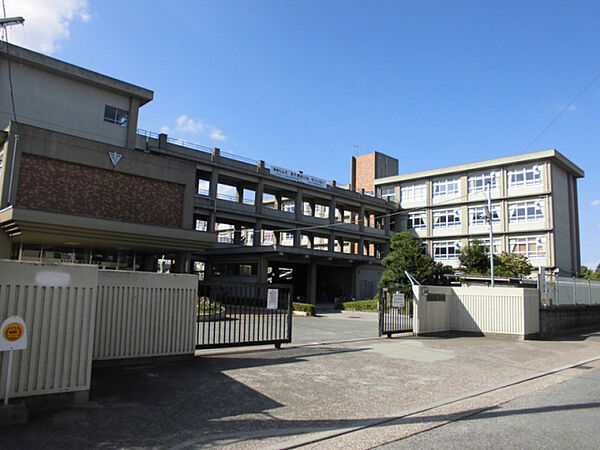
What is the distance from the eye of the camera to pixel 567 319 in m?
19.7

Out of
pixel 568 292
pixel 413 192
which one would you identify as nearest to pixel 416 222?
pixel 413 192

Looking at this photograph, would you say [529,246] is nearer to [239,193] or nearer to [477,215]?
[477,215]

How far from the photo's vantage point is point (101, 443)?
15.2 feet

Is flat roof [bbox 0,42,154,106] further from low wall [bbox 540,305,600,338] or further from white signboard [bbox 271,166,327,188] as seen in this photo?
low wall [bbox 540,305,600,338]

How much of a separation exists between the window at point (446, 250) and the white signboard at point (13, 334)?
50.6m

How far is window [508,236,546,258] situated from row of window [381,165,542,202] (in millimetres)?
5857

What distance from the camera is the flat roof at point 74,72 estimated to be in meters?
26.6

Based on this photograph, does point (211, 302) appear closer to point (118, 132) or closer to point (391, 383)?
point (391, 383)

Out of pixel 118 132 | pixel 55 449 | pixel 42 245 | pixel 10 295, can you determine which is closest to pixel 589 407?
pixel 55 449

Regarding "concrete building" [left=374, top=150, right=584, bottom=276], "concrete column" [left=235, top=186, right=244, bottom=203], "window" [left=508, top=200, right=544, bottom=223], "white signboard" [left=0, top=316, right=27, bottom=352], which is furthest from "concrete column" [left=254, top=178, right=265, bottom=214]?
"white signboard" [left=0, top=316, right=27, bottom=352]

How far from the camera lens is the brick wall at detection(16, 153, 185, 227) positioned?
1973 cm

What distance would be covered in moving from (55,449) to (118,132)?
29.5 meters

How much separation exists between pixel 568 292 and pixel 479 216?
3033 cm

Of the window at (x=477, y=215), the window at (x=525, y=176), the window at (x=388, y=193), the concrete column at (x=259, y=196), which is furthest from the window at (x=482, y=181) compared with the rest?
the concrete column at (x=259, y=196)
